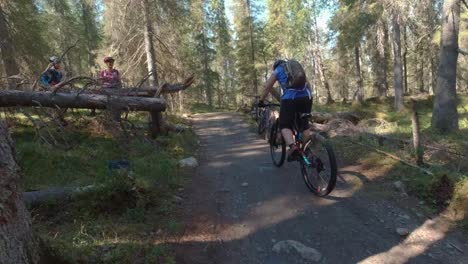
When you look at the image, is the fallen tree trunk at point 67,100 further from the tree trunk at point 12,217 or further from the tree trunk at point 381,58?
the tree trunk at point 381,58

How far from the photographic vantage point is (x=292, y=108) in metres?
5.64

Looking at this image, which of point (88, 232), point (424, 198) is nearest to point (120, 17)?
point (88, 232)

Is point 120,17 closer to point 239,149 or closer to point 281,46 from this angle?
point 239,149

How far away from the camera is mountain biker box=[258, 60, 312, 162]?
213 inches

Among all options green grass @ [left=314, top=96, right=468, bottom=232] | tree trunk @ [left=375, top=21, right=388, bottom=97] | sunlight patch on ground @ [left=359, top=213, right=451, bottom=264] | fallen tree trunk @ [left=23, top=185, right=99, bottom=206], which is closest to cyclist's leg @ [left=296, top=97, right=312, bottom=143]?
green grass @ [left=314, top=96, right=468, bottom=232]

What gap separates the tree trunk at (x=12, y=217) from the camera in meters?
2.46

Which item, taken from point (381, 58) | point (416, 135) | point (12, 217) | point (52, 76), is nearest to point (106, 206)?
point (12, 217)

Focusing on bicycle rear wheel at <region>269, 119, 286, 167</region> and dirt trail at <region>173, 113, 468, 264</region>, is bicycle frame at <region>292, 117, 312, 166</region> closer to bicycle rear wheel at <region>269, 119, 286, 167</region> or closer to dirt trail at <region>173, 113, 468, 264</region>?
dirt trail at <region>173, 113, 468, 264</region>

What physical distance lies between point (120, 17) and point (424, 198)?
13.1 metres

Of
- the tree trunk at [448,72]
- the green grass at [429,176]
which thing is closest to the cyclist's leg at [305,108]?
the green grass at [429,176]

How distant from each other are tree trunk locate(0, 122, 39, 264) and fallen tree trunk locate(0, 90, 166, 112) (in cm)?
443

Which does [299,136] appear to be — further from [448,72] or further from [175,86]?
[448,72]

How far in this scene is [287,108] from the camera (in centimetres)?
565

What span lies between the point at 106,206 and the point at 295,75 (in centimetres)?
344
